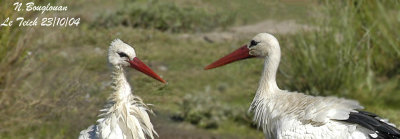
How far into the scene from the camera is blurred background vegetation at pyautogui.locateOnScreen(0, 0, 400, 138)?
5207mm

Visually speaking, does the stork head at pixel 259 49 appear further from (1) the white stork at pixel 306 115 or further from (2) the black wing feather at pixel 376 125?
(2) the black wing feather at pixel 376 125

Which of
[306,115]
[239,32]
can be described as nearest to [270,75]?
[306,115]

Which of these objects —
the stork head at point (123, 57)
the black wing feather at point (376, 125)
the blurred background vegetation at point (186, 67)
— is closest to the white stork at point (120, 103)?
the stork head at point (123, 57)

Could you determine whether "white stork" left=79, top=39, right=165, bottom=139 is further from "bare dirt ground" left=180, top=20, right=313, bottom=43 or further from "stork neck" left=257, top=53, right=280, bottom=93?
"bare dirt ground" left=180, top=20, right=313, bottom=43

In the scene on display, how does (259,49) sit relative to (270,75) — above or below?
above

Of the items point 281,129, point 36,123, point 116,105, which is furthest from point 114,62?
point 36,123

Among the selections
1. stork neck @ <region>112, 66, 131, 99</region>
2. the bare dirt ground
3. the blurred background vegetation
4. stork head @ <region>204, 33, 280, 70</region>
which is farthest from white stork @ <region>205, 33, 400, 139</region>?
the bare dirt ground

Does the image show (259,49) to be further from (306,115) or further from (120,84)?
(120,84)

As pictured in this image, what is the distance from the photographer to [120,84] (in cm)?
412

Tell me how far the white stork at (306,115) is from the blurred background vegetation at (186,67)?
766 millimetres

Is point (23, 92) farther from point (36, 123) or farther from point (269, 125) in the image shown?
point (269, 125)

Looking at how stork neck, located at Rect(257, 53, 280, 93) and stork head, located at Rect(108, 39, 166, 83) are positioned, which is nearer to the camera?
stork head, located at Rect(108, 39, 166, 83)

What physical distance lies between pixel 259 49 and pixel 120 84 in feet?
3.87

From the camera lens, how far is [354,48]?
659 cm
